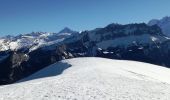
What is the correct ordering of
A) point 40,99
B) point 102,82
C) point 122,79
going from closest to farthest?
point 40,99, point 102,82, point 122,79

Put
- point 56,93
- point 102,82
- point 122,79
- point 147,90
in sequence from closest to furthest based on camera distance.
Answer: point 56,93, point 147,90, point 102,82, point 122,79

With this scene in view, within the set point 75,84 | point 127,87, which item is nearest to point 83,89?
point 75,84

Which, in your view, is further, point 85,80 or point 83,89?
point 85,80

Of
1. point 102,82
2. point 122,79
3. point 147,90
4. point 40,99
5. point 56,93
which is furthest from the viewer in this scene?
point 122,79

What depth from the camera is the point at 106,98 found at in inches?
1267

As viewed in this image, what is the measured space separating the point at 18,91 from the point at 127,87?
11010 mm

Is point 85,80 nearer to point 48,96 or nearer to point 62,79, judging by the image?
point 62,79

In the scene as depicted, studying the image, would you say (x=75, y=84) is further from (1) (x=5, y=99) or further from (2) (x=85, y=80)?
(1) (x=5, y=99)

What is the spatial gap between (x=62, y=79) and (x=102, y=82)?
181 inches

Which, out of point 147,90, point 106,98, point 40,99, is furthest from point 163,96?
point 40,99

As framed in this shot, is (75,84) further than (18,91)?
Yes

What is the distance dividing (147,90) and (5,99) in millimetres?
14168

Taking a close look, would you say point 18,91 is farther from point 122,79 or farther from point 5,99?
point 122,79

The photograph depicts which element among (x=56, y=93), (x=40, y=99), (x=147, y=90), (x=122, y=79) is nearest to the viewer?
(x=40, y=99)
